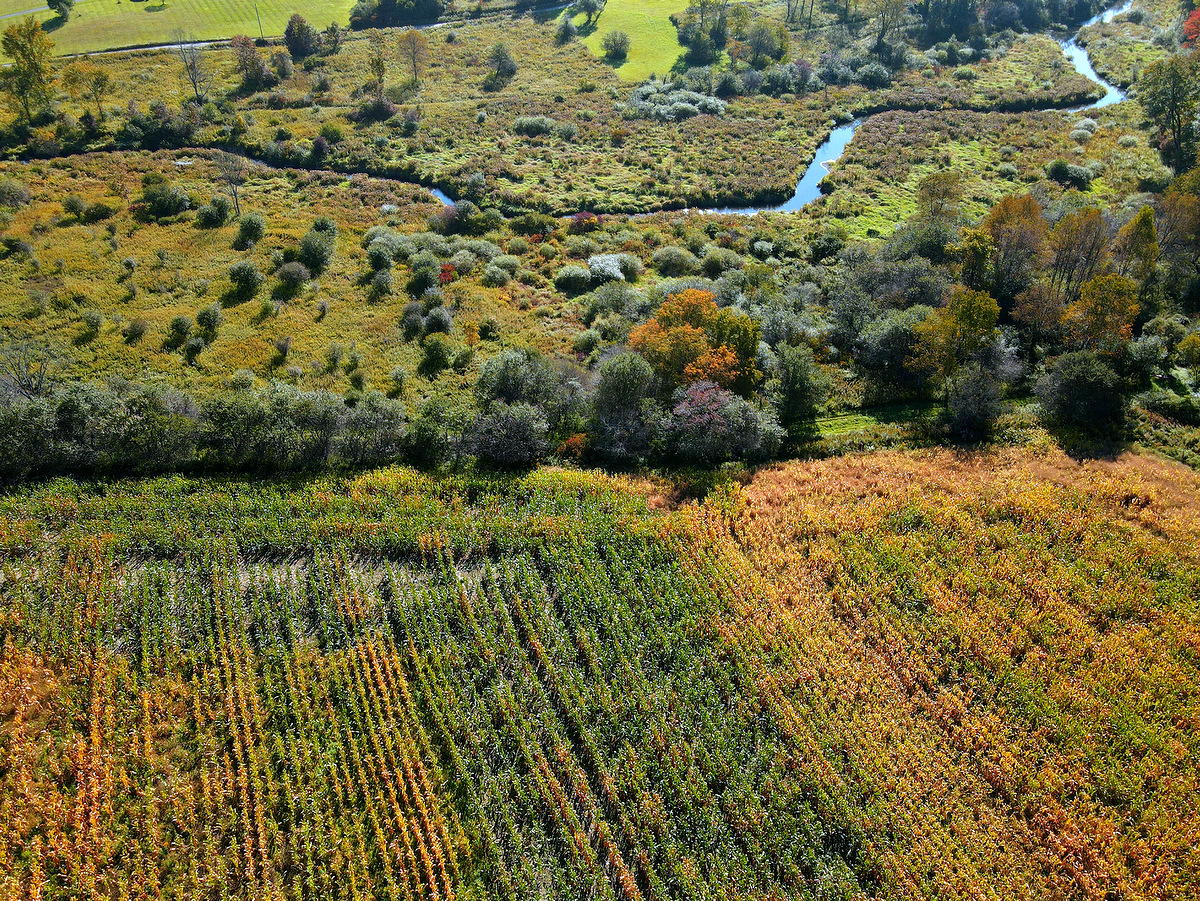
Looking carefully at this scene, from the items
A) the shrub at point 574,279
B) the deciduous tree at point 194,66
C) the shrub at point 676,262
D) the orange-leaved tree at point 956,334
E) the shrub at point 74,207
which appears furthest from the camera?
the deciduous tree at point 194,66

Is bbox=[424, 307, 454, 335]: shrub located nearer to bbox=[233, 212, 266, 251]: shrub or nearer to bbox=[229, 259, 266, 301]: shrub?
bbox=[229, 259, 266, 301]: shrub

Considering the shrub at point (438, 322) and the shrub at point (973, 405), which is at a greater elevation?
the shrub at point (438, 322)

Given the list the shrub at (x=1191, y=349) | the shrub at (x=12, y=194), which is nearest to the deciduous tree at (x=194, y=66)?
the shrub at (x=12, y=194)

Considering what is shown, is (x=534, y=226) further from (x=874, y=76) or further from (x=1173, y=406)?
(x=874, y=76)

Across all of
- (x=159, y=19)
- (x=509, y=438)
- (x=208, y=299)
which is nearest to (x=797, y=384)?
(x=509, y=438)

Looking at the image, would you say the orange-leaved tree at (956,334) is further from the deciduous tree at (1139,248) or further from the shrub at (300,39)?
the shrub at (300,39)

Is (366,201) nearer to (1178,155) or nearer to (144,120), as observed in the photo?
(144,120)

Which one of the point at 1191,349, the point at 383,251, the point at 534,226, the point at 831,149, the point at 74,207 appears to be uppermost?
the point at 831,149
